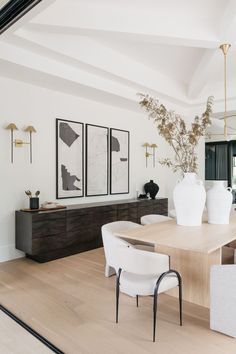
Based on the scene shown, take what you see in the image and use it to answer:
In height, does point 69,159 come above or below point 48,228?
above

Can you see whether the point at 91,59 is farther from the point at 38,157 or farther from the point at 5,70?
the point at 38,157

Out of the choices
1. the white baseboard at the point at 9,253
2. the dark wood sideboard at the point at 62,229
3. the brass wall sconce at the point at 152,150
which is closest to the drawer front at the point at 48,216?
the dark wood sideboard at the point at 62,229

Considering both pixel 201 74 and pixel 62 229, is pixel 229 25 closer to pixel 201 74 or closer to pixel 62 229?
pixel 201 74

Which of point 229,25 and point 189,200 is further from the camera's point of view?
point 229,25

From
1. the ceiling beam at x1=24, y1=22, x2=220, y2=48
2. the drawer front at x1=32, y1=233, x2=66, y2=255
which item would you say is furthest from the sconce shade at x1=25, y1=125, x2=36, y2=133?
the drawer front at x1=32, y1=233, x2=66, y2=255

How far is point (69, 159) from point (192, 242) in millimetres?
3033

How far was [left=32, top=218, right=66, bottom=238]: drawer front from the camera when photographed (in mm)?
3701

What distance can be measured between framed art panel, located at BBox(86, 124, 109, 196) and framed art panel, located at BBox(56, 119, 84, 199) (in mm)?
145

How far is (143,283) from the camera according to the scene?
2.10m

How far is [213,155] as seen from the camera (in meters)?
8.19

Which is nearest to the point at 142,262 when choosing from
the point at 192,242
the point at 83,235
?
the point at 192,242

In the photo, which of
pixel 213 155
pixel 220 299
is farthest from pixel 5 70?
pixel 213 155

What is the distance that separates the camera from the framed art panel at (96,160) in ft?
16.3

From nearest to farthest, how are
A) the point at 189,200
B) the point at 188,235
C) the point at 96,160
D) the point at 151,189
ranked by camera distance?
1. the point at 188,235
2. the point at 189,200
3. the point at 96,160
4. the point at 151,189
